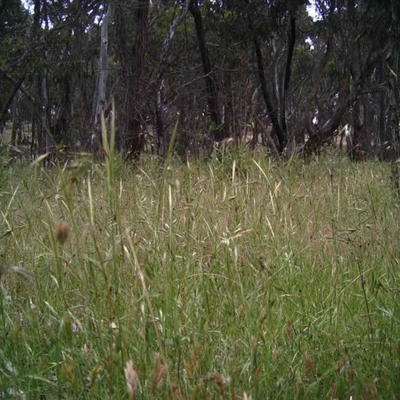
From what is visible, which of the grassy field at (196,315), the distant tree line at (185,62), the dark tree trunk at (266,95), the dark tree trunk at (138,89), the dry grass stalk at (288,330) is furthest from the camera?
the dark tree trunk at (266,95)

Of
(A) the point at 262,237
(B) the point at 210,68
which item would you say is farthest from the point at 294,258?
(B) the point at 210,68

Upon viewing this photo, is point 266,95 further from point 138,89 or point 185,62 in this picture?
point 138,89

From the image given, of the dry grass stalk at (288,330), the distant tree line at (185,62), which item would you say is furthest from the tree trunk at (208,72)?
the dry grass stalk at (288,330)

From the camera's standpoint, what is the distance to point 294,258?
8.05ft

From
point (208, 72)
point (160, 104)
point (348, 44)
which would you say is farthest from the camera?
point (348, 44)

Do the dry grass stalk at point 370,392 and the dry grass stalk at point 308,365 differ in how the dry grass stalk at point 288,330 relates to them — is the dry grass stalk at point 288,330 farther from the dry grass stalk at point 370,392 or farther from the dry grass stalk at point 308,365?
the dry grass stalk at point 370,392

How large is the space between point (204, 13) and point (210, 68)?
7.75 feet

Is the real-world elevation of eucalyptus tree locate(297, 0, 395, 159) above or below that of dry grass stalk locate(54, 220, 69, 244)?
above

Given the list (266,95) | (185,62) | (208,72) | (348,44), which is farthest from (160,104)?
(348,44)

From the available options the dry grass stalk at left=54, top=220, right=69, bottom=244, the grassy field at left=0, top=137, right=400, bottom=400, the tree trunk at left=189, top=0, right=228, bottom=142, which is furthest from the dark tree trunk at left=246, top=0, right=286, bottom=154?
the dry grass stalk at left=54, top=220, right=69, bottom=244

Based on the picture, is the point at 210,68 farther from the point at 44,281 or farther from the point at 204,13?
the point at 44,281

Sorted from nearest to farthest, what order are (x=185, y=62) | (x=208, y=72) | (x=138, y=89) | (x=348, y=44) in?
(x=138, y=89) < (x=208, y=72) < (x=348, y=44) < (x=185, y=62)

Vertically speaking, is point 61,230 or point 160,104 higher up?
point 160,104

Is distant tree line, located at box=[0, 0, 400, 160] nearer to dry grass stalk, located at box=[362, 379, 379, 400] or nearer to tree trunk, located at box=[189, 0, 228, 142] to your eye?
tree trunk, located at box=[189, 0, 228, 142]
